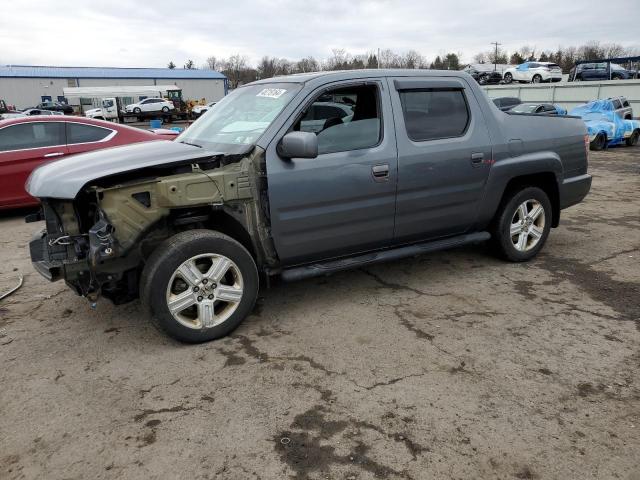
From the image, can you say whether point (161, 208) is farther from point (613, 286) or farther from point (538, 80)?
point (538, 80)

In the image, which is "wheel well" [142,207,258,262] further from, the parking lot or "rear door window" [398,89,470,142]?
"rear door window" [398,89,470,142]

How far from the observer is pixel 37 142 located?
23.7 feet

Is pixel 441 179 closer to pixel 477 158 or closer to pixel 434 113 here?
pixel 477 158

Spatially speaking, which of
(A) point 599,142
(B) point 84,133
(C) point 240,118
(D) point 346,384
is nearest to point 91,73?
(A) point 599,142

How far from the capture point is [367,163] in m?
3.85

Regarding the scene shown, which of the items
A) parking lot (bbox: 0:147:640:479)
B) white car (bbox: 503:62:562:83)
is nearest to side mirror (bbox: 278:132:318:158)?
parking lot (bbox: 0:147:640:479)

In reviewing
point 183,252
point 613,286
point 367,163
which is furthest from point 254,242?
point 613,286

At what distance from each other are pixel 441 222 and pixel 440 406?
6.64 feet

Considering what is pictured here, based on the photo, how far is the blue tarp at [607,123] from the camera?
15922 millimetres

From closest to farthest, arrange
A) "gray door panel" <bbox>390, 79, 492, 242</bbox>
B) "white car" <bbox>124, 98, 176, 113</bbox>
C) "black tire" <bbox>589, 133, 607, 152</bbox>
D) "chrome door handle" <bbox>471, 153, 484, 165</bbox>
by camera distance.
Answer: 1. "gray door panel" <bbox>390, 79, 492, 242</bbox>
2. "chrome door handle" <bbox>471, 153, 484, 165</bbox>
3. "black tire" <bbox>589, 133, 607, 152</bbox>
4. "white car" <bbox>124, 98, 176, 113</bbox>

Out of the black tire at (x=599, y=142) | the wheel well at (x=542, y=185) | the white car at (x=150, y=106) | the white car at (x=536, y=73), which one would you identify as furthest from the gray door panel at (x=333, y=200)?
the white car at (x=150, y=106)

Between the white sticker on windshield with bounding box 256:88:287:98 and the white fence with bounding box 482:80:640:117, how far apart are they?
2224cm

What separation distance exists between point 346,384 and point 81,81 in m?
68.2

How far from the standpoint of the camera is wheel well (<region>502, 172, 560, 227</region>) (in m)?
4.90
